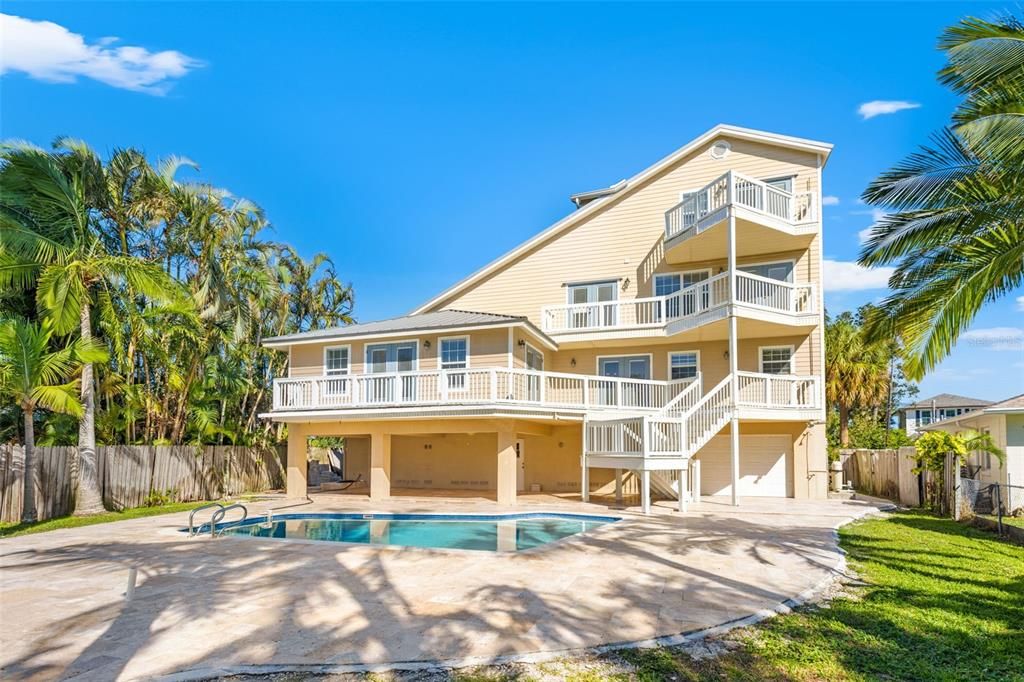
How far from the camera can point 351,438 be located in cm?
2523

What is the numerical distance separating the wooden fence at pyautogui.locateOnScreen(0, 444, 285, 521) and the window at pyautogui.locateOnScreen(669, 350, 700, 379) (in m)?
15.6

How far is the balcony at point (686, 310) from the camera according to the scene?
715 inches

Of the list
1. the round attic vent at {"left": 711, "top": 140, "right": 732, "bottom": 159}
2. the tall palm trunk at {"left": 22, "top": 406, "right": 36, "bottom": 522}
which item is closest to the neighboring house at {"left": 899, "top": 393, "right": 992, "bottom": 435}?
the round attic vent at {"left": 711, "top": 140, "right": 732, "bottom": 159}

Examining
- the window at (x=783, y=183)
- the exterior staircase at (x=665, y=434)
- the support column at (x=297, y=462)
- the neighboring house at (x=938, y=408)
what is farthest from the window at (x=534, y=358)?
the neighboring house at (x=938, y=408)

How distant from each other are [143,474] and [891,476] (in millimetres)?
23508

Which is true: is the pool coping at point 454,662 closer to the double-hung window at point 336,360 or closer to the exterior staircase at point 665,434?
the exterior staircase at point 665,434

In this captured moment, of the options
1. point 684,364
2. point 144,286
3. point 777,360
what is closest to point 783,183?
point 777,360

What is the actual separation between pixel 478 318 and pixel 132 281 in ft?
31.9

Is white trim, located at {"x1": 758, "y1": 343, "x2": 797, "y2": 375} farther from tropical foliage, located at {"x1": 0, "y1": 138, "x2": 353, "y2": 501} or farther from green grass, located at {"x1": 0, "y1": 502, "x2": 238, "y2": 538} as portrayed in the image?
green grass, located at {"x1": 0, "y1": 502, "x2": 238, "y2": 538}

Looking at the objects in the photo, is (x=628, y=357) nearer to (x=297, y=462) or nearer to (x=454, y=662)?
(x=297, y=462)

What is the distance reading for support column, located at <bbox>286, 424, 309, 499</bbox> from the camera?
64.5ft

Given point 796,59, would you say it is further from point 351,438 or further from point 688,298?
point 351,438

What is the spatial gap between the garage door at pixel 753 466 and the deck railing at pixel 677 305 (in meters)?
4.27

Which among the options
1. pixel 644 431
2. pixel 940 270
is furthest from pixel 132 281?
pixel 940 270
